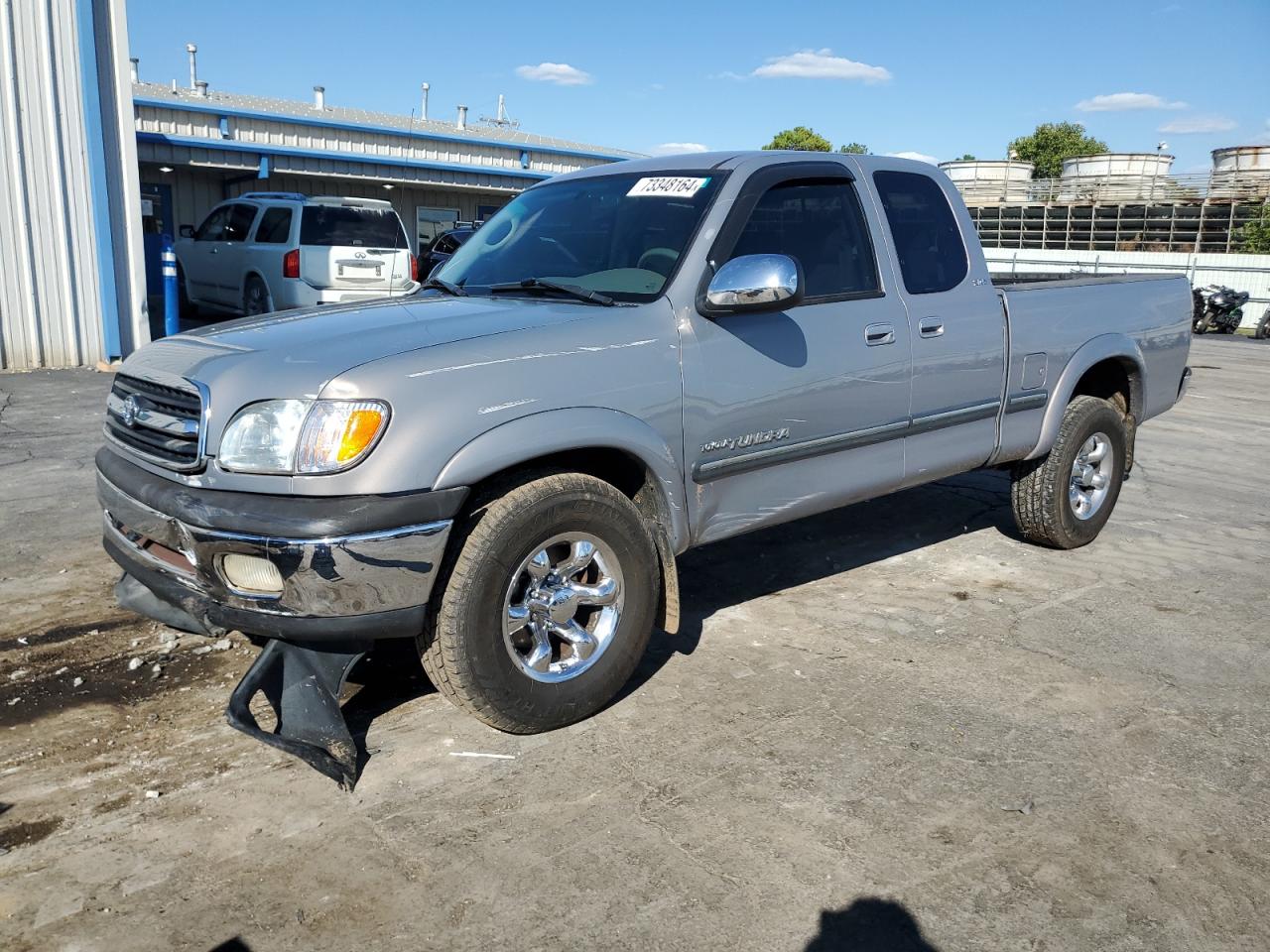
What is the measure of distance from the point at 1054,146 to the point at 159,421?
8712cm

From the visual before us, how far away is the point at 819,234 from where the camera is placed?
14.3 feet

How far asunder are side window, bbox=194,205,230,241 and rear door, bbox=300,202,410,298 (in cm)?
245

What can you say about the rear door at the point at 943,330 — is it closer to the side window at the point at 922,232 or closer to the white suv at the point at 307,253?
the side window at the point at 922,232

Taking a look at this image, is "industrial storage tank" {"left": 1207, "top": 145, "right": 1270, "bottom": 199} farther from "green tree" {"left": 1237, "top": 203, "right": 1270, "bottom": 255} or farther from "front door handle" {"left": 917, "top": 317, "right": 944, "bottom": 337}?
"front door handle" {"left": 917, "top": 317, "right": 944, "bottom": 337}

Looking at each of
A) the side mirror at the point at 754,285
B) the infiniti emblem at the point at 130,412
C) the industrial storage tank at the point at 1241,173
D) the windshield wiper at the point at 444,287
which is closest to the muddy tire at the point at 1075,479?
the side mirror at the point at 754,285

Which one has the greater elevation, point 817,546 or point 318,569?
point 318,569

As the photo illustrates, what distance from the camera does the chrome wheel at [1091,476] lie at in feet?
19.0

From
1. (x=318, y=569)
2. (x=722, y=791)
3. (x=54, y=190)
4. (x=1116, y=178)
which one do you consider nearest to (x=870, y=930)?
(x=722, y=791)

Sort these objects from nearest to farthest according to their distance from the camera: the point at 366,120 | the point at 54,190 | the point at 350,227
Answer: the point at 54,190 < the point at 350,227 < the point at 366,120

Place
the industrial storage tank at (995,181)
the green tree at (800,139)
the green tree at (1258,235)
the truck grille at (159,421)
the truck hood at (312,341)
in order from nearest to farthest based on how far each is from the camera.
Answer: the truck hood at (312,341), the truck grille at (159,421), the green tree at (1258,235), the industrial storage tank at (995,181), the green tree at (800,139)

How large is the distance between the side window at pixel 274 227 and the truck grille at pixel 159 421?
10.5 metres

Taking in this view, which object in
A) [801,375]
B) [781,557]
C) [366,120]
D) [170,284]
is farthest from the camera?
[366,120]

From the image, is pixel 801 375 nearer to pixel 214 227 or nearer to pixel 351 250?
pixel 351 250

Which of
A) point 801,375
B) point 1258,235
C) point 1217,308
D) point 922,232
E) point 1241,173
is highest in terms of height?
point 1241,173
